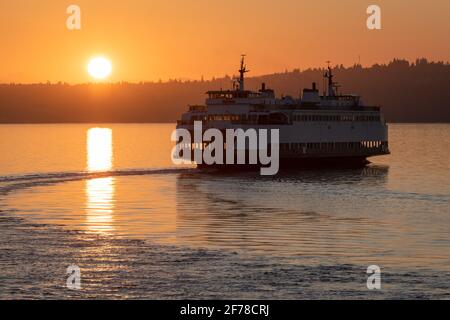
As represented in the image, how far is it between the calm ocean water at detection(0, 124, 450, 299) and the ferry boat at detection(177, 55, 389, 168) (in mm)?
27687

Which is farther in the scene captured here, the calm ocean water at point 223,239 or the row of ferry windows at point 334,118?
the row of ferry windows at point 334,118

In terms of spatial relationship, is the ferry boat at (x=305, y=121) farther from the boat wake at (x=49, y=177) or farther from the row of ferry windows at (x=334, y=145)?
the boat wake at (x=49, y=177)

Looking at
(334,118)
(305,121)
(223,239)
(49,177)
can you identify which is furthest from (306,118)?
(223,239)

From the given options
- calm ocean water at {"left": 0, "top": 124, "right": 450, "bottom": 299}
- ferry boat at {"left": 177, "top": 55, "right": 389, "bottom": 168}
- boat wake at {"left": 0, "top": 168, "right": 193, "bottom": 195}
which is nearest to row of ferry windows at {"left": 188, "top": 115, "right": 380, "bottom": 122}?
ferry boat at {"left": 177, "top": 55, "right": 389, "bottom": 168}

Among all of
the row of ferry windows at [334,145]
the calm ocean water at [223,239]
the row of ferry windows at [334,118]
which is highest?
the row of ferry windows at [334,118]

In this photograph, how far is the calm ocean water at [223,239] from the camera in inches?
1318

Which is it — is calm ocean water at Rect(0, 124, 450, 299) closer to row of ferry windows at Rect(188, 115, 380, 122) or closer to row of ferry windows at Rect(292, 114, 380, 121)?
row of ferry windows at Rect(188, 115, 380, 122)

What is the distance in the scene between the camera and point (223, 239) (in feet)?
153

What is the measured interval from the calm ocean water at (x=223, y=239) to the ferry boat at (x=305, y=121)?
90.8ft

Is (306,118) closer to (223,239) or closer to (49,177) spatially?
(49,177)

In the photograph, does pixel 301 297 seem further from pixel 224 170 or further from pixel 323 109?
pixel 323 109

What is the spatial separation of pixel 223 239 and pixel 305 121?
77.3 m

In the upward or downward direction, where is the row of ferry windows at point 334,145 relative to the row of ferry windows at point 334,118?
downward

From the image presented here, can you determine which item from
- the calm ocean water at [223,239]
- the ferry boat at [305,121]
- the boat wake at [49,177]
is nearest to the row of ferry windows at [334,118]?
the ferry boat at [305,121]
